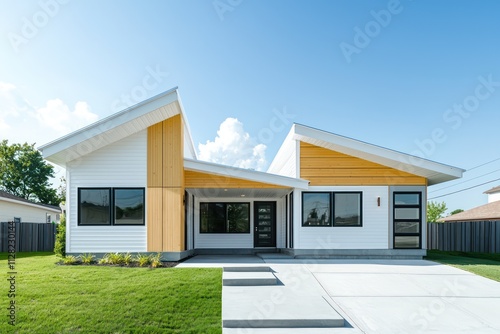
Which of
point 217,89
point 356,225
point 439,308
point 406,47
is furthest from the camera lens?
point 217,89

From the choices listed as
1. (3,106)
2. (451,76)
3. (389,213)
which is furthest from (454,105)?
(3,106)

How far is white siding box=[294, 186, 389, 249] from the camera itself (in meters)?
10.8

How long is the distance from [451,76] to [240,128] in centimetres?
870

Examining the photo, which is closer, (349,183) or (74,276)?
(74,276)

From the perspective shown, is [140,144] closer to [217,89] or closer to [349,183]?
[217,89]

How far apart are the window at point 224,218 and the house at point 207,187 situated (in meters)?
0.57

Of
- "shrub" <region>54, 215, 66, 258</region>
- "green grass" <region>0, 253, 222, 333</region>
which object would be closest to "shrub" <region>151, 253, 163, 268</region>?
"green grass" <region>0, 253, 222, 333</region>

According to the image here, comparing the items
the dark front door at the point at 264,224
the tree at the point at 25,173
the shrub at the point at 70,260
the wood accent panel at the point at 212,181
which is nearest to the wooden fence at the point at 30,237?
the shrub at the point at 70,260

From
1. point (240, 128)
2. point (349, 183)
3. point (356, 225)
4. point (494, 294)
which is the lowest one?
point (494, 294)

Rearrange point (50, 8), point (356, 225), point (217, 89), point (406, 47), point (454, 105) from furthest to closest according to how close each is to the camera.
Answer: point (217, 89), point (406, 47), point (356, 225), point (454, 105), point (50, 8)

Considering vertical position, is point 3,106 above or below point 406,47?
below

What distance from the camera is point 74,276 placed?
7199 millimetres

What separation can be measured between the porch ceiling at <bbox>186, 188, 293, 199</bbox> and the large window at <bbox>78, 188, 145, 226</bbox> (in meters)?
1.75

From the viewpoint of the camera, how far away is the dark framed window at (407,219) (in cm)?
1098
